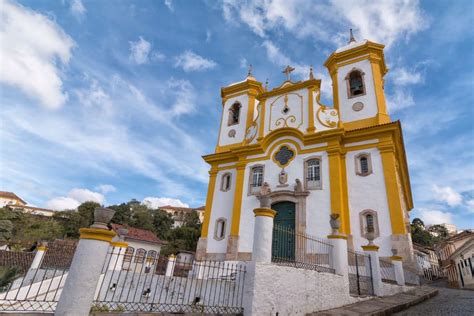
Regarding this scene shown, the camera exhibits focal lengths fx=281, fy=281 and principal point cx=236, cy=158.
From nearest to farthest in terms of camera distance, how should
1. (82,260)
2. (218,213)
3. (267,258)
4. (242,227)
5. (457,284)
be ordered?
(82,260) < (267,258) < (242,227) < (218,213) < (457,284)

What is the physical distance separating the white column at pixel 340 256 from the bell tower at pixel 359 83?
29.5 feet

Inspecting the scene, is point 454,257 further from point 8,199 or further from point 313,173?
point 8,199

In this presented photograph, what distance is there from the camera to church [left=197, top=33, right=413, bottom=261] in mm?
12523

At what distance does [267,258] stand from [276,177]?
9.70 metres

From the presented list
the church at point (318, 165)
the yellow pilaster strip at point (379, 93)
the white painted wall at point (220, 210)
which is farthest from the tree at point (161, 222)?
A: the yellow pilaster strip at point (379, 93)

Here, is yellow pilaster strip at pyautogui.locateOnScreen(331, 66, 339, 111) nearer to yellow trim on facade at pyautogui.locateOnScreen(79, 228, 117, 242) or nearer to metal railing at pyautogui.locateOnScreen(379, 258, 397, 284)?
metal railing at pyautogui.locateOnScreen(379, 258, 397, 284)

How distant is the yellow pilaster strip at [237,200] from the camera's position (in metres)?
14.7

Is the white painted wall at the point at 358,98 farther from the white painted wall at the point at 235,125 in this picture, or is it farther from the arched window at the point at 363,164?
the white painted wall at the point at 235,125

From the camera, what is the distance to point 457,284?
20.0 meters

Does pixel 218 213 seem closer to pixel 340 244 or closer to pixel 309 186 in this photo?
pixel 309 186

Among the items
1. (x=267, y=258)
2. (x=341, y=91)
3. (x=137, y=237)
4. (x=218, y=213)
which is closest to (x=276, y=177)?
(x=218, y=213)

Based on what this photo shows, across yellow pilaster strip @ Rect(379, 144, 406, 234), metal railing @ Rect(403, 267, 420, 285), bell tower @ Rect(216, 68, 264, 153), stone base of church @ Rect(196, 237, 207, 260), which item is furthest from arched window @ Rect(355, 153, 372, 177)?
stone base of church @ Rect(196, 237, 207, 260)

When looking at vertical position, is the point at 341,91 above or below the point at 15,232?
above

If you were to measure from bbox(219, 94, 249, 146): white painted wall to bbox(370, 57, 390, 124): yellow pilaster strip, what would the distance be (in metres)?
8.01
